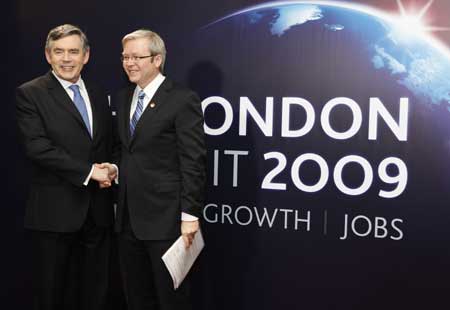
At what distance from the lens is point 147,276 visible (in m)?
2.51

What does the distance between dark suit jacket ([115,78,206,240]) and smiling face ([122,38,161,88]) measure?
0.27 feet

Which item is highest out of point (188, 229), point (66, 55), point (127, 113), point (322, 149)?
point (66, 55)

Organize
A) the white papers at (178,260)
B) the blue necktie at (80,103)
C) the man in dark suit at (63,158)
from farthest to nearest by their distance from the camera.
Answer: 1. the blue necktie at (80,103)
2. the man in dark suit at (63,158)
3. the white papers at (178,260)

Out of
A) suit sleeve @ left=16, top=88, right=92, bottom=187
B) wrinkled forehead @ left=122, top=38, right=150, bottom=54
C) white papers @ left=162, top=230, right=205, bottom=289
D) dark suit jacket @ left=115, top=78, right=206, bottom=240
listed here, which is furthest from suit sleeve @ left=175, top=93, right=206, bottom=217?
suit sleeve @ left=16, top=88, right=92, bottom=187

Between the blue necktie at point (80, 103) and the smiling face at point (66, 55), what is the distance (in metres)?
0.05

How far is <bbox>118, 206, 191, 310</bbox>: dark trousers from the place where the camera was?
2.39 metres

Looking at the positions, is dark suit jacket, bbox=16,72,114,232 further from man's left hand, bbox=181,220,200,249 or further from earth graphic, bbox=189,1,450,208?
earth graphic, bbox=189,1,450,208

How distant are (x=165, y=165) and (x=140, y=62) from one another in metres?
0.45

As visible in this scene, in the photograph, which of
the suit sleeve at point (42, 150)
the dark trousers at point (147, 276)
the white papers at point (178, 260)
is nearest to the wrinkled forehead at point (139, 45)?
the suit sleeve at point (42, 150)

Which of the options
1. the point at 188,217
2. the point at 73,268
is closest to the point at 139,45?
the point at 188,217

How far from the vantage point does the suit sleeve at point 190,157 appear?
7.54 ft

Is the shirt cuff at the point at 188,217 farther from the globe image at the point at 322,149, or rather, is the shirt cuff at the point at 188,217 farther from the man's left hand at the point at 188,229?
the globe image at the point at 322,149

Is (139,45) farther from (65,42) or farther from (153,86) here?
(65,42)

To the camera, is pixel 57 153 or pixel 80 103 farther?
pixel 80 103
